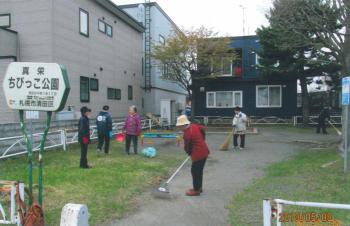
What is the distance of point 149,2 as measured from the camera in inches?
1153

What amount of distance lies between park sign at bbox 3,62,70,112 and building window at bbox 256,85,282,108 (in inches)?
1004

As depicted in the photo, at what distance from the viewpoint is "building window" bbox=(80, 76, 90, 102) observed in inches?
744

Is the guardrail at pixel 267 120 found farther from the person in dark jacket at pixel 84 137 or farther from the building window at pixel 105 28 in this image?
the person in dark jacket at pixel 84 137

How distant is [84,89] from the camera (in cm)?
1923

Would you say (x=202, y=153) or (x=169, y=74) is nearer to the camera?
(x=202, y=153)

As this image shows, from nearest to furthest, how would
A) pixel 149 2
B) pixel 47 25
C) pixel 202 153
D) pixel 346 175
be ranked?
1. pixel 202 153
2. pixel 346 175
3. pixel 47 25
4. pixel 149 2

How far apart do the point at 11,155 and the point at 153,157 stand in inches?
170

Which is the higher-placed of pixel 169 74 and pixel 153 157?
pixel 169 74

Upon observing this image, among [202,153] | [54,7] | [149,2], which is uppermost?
[149,2]

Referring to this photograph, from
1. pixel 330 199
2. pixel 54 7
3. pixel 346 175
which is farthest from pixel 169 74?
Answer: pixel 330 199

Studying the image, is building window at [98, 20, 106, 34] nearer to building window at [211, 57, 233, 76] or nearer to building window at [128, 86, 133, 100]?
building window at [128, 86, 133, 100]

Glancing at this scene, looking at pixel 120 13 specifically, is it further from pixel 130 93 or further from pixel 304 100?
pixel 304 100

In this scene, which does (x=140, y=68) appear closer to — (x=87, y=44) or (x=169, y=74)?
(x=169, y=74)

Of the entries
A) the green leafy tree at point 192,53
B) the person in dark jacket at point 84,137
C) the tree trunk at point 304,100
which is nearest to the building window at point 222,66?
the green leafy tree at point 192,53
